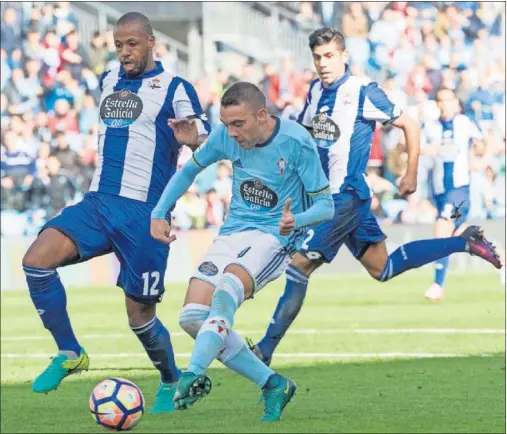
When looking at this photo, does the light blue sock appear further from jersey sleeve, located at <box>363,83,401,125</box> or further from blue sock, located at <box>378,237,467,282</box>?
blue sock, located at <box>378,237,467,282</box>

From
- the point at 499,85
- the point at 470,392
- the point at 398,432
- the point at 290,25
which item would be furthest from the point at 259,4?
the point at 398,432

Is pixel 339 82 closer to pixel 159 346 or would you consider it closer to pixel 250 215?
pixel 159 346

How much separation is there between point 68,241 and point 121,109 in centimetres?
102

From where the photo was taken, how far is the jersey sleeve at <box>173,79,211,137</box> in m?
9.11

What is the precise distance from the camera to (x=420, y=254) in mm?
11617

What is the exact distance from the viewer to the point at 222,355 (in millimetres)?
7957

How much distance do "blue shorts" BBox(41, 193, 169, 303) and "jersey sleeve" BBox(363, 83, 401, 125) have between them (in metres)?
2.65

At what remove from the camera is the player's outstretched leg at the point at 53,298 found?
28.9 ft

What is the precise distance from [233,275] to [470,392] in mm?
2198

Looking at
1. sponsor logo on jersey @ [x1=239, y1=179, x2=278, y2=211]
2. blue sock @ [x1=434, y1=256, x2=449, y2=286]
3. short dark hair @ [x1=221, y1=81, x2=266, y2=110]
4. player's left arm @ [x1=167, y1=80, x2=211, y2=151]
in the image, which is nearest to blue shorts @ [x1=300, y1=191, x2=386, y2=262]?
player's left arm @ [x1=167, y1=80, x2=211, y2=151]

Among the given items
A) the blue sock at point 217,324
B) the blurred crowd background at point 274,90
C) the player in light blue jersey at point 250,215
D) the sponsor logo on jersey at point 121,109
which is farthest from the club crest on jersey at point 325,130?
the blurred crowd background at point 274,90

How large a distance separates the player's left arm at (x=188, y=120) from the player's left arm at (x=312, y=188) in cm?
Result: 101

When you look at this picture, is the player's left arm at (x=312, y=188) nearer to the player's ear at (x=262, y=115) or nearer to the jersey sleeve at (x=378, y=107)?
the player's ear at (x=262, y=115)

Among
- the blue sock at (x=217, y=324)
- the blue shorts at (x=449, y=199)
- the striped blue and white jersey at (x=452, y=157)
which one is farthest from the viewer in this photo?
the striped blue and white jersey at (x=452, y=157)
